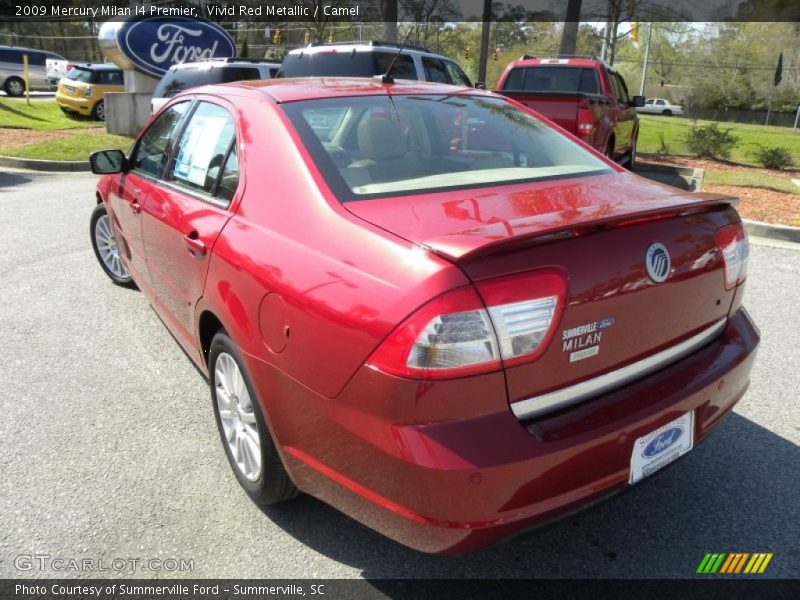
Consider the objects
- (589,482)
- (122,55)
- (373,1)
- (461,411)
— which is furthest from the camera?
(373,1)

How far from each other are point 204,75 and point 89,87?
11120 millimetres

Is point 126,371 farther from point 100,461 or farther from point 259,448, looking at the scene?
point 259,448

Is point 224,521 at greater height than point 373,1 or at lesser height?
lesser

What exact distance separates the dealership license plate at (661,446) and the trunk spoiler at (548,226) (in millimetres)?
704

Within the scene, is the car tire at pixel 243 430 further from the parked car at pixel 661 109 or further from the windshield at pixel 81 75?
the parked car at pixel 661 109

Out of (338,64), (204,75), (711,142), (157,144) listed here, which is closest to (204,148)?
(157,144)

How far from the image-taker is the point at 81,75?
19344 millimetres

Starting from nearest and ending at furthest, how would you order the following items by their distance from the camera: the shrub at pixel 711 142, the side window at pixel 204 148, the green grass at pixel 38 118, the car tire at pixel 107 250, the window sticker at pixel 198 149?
1. the side window at pixel 204 148
2. the window sticker at pixel 198 149
3. the car tire at pixel 107 250
4. the shrub at pixel 711 142
5. the green grass at pixel 38 118

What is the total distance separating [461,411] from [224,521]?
4.51 feet

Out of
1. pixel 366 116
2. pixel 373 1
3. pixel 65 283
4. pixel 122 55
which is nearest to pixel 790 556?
pixel 366 116

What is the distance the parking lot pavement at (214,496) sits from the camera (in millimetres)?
2441

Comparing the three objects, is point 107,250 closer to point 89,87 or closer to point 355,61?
point 355,61

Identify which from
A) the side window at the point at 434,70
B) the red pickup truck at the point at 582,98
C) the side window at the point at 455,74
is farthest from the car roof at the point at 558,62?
the side window at the point at 434,70

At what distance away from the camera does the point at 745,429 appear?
3.29 metres
